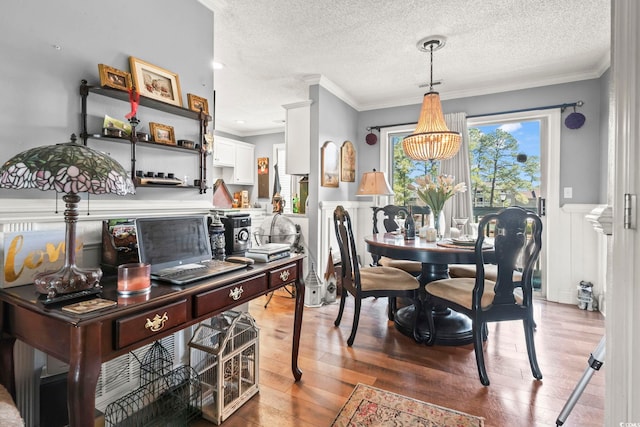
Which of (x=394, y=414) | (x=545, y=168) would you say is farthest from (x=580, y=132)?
(x=394, y=414)

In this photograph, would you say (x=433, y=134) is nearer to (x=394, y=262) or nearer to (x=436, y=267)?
(x=436, y=267)

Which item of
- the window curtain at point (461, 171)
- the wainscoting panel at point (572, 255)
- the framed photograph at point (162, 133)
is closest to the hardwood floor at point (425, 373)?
the wainscoting panel at point (572, 255)

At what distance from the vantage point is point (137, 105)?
5.45 ft

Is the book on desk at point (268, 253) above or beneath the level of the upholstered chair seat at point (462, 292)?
above

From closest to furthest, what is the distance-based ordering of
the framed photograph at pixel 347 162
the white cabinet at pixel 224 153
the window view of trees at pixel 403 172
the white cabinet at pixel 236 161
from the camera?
the framed photograph at pixel 347 162
the window view of trees at pixel 403 172
the white cabinet at pixel 224 153
the white cabinet at pixel 236 161

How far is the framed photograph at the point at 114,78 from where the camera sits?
5.04 ft

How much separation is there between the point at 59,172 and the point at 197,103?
48.2 inches

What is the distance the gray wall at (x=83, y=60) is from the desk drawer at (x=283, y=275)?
80 centimetres

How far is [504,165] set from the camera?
4.00m

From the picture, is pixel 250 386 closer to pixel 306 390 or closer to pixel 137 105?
pixel 306 390

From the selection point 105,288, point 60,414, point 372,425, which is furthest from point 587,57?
point 60,414

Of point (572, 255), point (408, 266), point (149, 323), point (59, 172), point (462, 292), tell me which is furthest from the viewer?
point (572, 255)

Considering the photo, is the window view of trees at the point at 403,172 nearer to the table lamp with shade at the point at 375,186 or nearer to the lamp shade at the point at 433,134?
the table lamp with shade at the point at 375,186

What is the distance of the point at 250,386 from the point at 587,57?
411cm
